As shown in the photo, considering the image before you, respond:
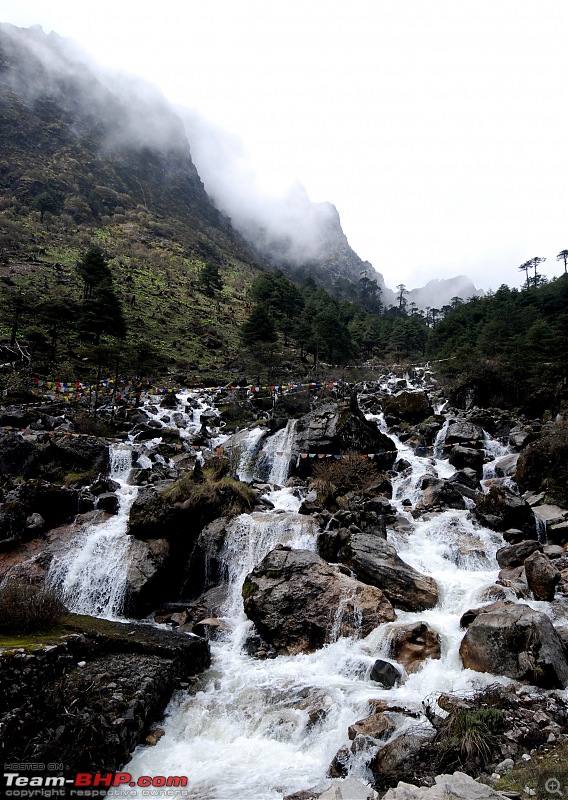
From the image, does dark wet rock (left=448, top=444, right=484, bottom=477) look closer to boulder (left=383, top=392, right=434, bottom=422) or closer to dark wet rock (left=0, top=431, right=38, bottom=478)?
boulder (left=383, top=392, right=434, bottom=422)

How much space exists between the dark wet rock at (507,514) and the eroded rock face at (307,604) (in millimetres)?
7789

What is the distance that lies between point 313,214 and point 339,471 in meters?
184

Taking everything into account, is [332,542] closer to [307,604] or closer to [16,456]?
[307,604]

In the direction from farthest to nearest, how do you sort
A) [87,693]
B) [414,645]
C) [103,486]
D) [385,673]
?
[103,486]
[414,645]
[385,673]
[87,693]

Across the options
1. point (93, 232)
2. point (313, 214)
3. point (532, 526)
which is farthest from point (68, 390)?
point (313, 214)

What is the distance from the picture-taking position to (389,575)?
13664 mm

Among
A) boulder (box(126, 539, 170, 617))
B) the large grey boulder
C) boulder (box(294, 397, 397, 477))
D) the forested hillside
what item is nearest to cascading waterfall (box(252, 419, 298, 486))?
boulder (box(294, 397, 397, 477))

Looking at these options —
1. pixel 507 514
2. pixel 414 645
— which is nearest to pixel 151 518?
pixel 414 645

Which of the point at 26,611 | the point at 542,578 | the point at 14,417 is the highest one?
the point at 14,417

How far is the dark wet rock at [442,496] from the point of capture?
2070cm

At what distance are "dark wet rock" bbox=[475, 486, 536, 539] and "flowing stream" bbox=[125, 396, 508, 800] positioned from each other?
7.56 ft

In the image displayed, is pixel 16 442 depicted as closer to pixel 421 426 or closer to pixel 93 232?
pixel 421 426

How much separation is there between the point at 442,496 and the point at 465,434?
7.90 meters

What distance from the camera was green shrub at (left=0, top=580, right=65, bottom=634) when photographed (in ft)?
33.6
